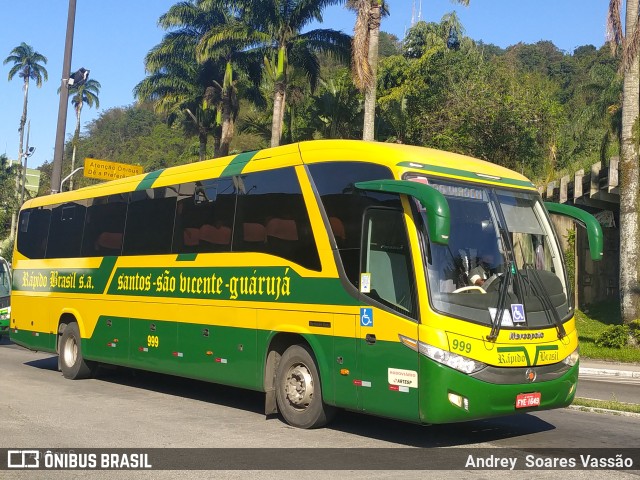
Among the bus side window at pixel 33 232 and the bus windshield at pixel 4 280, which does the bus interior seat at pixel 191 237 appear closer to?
the bus side window at pixel 33 232

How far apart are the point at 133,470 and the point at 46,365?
1140 cm

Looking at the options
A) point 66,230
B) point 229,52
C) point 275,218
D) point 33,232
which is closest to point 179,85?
point 229,52

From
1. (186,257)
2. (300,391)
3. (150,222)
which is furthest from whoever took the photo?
(150,222)

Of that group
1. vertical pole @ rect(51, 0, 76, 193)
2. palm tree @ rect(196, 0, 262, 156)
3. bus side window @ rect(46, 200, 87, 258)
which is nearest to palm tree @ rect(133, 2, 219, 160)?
palm tree @ rect(196, 0, 262, 156)

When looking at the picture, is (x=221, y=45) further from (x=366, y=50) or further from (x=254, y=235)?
(x=254, y=235)

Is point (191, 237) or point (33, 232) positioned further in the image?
point (33, 232)

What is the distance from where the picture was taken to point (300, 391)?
10.1 metres

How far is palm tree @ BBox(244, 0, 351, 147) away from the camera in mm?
35375

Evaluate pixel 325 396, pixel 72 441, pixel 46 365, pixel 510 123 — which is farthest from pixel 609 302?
pixel 72 441

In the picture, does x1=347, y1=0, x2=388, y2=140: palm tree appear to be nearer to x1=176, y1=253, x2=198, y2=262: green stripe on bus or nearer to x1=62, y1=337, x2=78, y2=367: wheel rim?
x1=62, y1=337, x2=78, y2=367: wheel rim

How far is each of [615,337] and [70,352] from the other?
1496 centimetres

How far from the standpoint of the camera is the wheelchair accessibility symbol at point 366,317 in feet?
29.9

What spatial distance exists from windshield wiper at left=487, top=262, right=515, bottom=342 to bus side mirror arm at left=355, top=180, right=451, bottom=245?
3.54 feet

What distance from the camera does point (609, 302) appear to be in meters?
30.5
